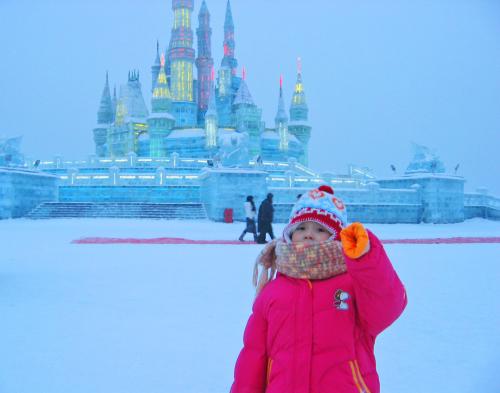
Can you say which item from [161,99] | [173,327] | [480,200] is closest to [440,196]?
[480,200]

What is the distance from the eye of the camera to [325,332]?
6.22 ft

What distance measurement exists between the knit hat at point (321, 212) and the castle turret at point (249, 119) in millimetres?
45077

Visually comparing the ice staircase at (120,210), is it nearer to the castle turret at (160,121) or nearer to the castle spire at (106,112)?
the castle turret at (160,121)

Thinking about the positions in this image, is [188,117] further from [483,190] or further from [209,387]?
[209,387]

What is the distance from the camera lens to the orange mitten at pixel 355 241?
1704mm

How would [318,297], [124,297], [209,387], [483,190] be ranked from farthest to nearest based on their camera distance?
[483,190]
[124,297]
[209,387]
[318,297]

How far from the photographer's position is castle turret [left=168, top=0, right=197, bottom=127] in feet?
171

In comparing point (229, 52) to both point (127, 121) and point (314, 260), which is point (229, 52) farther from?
point (314, 260)

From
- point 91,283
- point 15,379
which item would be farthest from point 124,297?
point 15,379

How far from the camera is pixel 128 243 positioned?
11.9 metres

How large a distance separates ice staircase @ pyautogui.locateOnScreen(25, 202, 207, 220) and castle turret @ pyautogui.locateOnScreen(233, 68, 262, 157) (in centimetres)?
2498

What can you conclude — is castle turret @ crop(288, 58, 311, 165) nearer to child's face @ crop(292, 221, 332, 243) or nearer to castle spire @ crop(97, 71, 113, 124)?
castle spire @ crop(97, 71, 113, 124)

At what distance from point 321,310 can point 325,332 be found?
0.27ft

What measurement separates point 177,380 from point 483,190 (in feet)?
86.0
